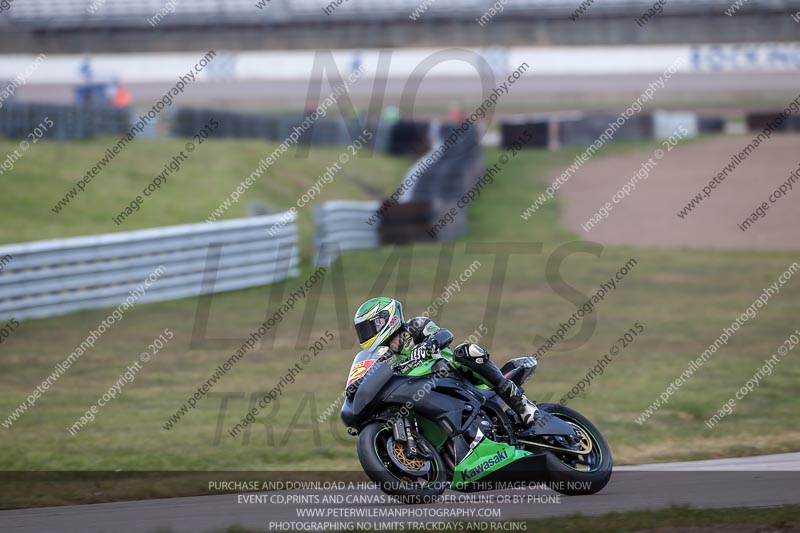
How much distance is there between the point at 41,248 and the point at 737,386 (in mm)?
10767

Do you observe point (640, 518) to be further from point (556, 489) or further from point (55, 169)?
point (55, 169)

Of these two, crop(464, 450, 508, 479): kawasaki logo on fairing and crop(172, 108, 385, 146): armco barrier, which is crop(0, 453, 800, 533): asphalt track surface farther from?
crop(172, 108, 385, 146): armco barrier

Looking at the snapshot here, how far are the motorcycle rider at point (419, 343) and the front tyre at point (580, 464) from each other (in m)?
0.26

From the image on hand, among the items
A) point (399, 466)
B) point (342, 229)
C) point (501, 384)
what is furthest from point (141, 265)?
point (399, 466)

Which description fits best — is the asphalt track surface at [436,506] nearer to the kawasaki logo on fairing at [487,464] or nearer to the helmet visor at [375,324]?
the kawasaki logo on fairing at [487,464]

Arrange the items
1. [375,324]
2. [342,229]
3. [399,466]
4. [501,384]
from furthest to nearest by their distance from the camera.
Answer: [342,229] → [501,384] → [375,324] → [399,466]

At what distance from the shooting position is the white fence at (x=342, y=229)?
70.0ft

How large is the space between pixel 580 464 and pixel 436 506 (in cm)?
119

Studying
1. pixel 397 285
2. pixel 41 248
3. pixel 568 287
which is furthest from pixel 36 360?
pixel 568 287

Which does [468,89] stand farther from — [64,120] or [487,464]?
[487,464]

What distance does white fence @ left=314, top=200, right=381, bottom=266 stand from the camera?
21344mm

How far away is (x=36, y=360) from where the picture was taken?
46.5ft

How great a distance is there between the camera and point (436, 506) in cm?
682

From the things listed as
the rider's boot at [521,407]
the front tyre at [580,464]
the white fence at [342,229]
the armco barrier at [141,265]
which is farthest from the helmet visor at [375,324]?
the white fence at [342,229]
